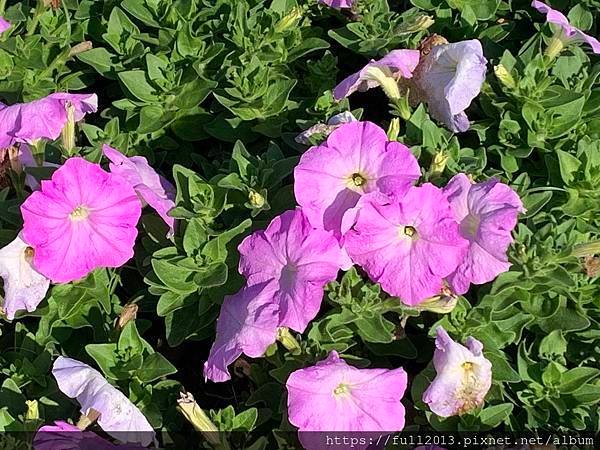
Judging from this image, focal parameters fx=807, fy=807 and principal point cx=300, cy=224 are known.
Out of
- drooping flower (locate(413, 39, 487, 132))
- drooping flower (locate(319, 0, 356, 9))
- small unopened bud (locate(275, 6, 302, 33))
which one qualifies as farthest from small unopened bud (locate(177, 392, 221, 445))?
drooping flower (locate(319, 0, 356, 9))

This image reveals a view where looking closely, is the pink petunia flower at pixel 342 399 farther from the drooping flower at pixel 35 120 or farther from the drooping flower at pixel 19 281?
the drooping flower at pixel 35 120

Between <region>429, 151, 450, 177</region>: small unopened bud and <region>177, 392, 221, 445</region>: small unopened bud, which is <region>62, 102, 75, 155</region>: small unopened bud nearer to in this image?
<region>177, 392, 221, 445</region>: small unopened bud

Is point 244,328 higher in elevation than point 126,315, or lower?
higher

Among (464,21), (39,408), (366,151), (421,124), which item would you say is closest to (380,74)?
(421,124)

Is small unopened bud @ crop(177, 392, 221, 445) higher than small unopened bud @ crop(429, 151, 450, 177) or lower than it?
lower

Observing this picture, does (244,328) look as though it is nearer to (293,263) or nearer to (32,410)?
(293,263)

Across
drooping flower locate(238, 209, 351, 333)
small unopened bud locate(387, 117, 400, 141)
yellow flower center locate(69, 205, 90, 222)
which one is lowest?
drooping flower locate(238, 209, 351, 333)

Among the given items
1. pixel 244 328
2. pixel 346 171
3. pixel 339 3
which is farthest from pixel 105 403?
pixel 339 3
